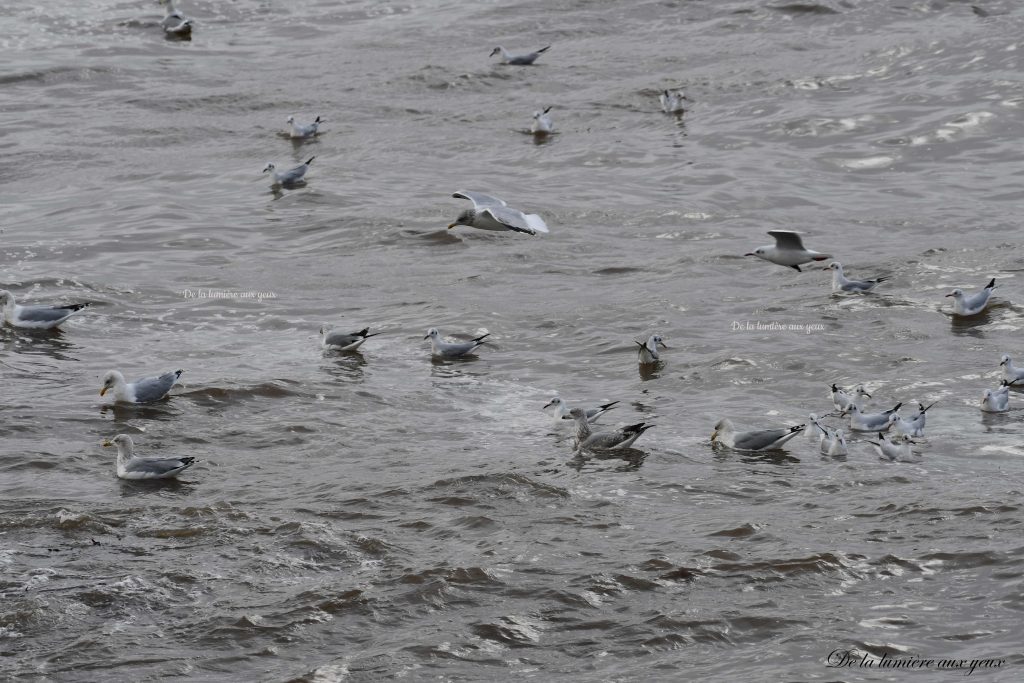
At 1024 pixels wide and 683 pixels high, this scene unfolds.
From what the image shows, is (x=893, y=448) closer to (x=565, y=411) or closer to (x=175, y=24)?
(x=565, y=411)

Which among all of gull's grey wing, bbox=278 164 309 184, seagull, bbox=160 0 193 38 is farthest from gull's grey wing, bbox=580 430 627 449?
seagull, bbox=160 0 193 38

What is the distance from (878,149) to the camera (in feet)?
75.6

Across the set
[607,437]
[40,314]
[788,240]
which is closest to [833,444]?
[607,437]

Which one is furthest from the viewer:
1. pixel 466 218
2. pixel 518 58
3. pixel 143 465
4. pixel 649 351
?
pixel 518 58

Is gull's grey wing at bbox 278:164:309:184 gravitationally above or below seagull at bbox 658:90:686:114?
below

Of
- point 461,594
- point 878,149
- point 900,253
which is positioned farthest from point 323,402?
point 878,149

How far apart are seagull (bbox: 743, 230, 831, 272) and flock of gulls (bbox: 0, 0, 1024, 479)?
0.5 inches

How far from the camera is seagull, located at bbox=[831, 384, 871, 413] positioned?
1327cm

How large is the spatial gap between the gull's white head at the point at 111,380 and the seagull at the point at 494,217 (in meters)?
4.52

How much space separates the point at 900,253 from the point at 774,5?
47.6ft

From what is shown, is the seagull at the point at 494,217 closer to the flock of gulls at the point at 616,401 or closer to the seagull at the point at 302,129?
the flock of gulls at the point at 616,401

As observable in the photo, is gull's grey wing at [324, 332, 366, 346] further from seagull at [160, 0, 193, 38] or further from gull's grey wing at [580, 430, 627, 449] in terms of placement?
seagull at [160, 0, 193, 38]

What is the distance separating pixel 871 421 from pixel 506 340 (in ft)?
15.3

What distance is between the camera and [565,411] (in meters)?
13.1
